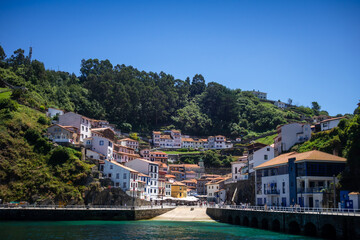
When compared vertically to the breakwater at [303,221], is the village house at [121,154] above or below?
above

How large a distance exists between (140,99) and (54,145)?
240ft

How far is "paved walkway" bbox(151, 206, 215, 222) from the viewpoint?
222 feet

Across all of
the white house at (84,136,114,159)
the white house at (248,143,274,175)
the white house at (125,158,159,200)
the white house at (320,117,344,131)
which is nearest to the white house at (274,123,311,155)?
the white house at (248,143,274,175)

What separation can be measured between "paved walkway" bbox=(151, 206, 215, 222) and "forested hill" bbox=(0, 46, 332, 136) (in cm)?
5257

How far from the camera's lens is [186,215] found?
231 feet

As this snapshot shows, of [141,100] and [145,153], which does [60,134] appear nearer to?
[145,153]

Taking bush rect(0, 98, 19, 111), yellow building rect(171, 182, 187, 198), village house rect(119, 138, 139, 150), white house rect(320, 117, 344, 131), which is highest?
bush rect(0, 98, 19, 111)

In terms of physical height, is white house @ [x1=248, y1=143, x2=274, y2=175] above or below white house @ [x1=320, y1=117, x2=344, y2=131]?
below

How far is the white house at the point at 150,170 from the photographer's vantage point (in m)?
87.2

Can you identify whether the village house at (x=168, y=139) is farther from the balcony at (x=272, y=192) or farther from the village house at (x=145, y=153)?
the balcony at (x=272, y=192)

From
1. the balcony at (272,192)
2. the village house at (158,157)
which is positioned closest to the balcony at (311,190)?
the balcony at (272,192)

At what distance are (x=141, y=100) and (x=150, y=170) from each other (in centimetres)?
6181

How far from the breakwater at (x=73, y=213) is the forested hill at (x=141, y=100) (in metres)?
49.1

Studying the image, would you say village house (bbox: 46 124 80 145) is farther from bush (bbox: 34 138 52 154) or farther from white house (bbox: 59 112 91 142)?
white house (bbox: 59 112 91 142)
